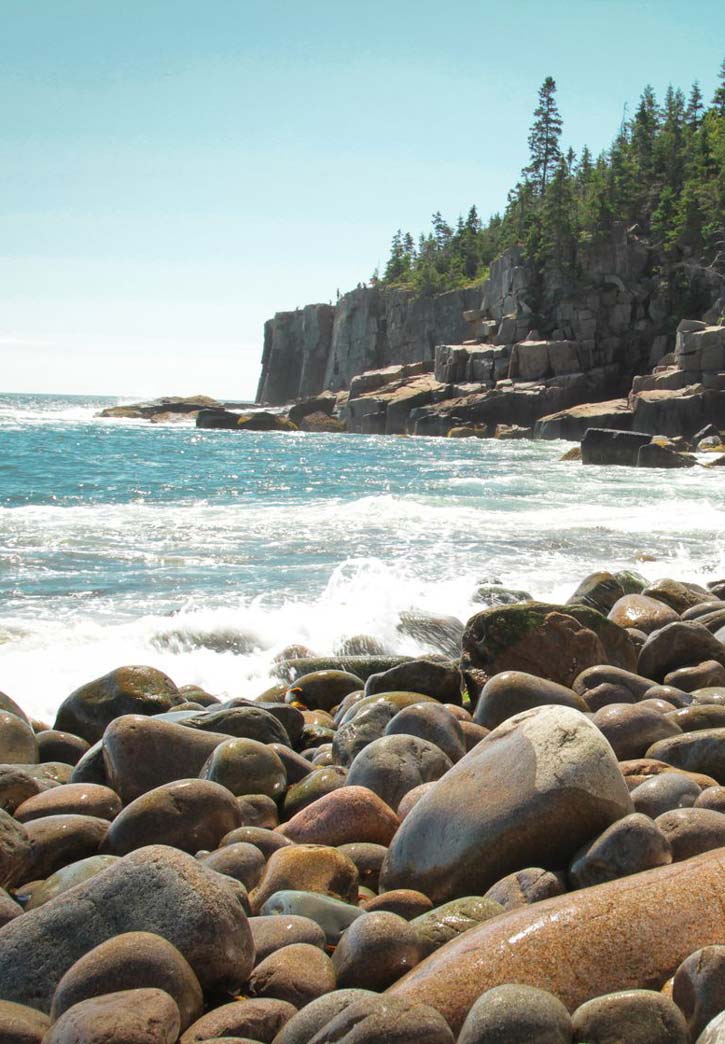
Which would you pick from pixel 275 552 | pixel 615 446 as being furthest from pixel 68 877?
pixel 615 446

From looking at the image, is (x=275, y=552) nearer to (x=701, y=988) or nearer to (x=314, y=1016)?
(x=314, y=1016)

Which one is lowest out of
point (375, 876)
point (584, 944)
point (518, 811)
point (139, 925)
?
point (375, 876)

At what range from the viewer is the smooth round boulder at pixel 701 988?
2.87 m

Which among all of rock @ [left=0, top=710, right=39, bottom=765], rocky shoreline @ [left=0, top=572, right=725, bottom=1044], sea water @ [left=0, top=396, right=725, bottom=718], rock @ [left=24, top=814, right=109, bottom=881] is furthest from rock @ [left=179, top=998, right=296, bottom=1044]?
sea water @ [left=0, top=396, right=725, bottom=718]

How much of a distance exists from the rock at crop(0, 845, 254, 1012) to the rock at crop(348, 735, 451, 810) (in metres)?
1.79

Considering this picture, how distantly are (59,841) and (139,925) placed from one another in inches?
57.8

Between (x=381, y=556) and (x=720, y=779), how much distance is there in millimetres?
11081

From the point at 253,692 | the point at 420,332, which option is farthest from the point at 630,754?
the point at 420,332

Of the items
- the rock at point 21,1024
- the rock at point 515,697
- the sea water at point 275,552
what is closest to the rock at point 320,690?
the sea water at point 275,552

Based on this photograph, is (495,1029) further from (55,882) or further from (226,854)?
(55,882)

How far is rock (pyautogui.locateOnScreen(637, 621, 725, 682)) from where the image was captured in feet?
28.1

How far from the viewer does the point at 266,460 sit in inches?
1692

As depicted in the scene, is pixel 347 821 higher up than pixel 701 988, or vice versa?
pixel 701 988

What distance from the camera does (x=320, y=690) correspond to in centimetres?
838
